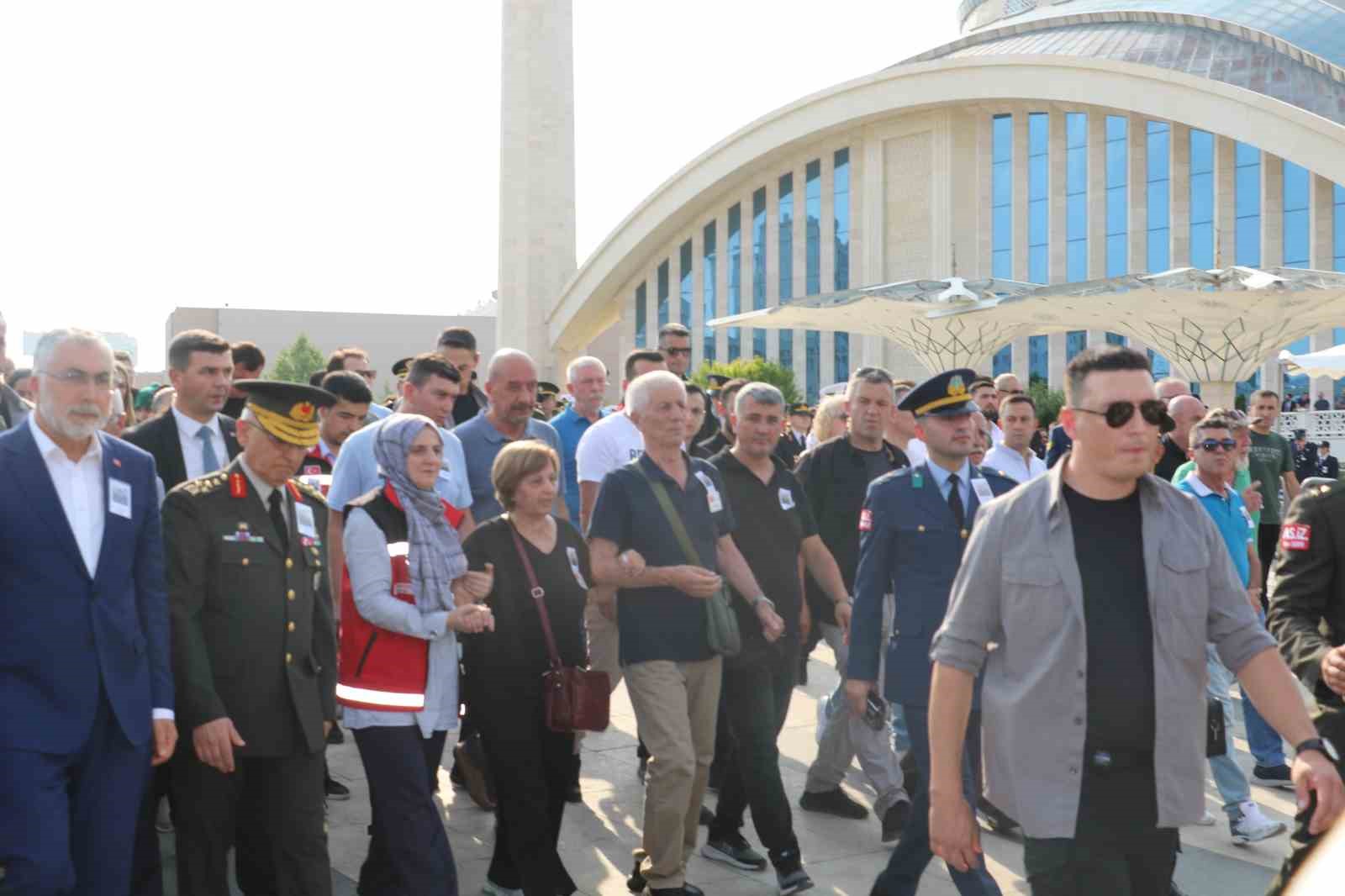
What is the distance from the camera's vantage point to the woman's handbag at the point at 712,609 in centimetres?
536

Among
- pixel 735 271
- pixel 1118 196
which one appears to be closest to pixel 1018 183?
pixel 1118 196

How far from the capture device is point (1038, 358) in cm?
4275

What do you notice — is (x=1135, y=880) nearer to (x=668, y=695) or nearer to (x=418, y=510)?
(x=668, y=695)

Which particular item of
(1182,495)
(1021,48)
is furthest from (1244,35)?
(1182,495)

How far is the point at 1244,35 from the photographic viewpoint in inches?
1868

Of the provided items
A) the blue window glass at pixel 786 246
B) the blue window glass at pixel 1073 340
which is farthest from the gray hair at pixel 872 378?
the blue window glass at pixel 786 246

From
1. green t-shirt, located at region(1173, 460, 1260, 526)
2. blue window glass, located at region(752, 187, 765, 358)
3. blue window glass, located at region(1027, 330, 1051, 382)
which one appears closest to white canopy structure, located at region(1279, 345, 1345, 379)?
blue window glass, located at region(1027, 330, 1051, 382)

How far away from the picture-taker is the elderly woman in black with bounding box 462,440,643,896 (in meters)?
5.14

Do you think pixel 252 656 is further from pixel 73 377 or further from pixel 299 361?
pixel 299 361

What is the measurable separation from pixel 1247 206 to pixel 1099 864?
3877 centimetres

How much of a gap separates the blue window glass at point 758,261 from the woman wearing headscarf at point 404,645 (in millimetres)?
45010

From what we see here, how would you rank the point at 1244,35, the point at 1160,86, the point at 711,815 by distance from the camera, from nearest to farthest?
the point at 711,815 → the point at 1160,86 → the point at 1244,35

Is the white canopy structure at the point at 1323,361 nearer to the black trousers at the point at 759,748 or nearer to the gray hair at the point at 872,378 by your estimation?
the gray hair at the point at 872,378

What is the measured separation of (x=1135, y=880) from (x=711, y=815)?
3.25 m
